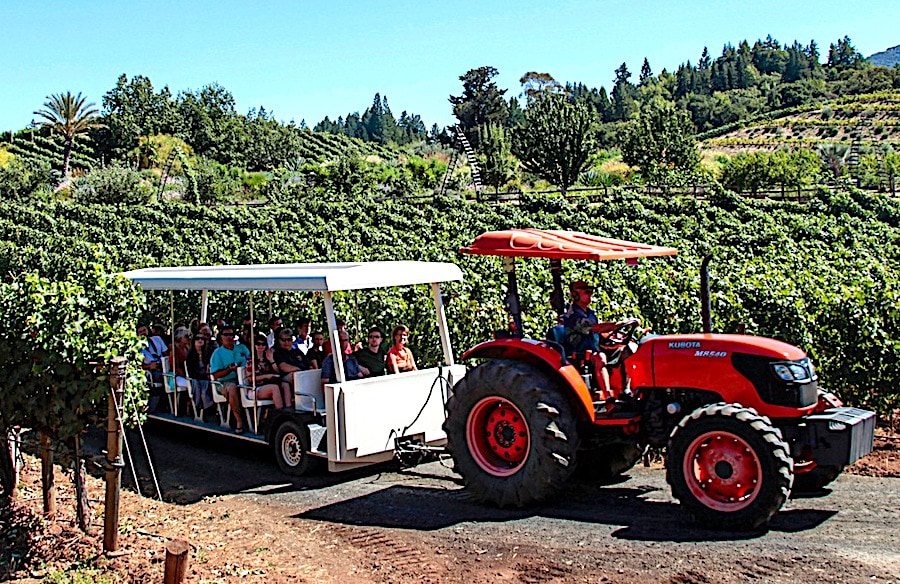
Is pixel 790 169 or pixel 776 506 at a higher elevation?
pixel 790 169

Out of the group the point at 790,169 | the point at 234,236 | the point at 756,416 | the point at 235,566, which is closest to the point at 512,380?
the point at 756,416

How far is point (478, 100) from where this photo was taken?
113 metres

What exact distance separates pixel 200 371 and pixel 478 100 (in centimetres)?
10524

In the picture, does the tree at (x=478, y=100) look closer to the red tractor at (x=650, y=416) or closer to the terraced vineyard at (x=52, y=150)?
the terraced vineyard at (x=52, y=150)

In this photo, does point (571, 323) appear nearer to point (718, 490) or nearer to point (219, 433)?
point (718, 490)

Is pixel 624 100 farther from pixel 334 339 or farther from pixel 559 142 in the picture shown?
pixel 334 339

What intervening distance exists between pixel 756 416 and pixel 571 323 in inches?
74.6

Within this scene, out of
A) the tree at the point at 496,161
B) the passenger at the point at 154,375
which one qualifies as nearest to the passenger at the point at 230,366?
the passenger at the point at 154,375

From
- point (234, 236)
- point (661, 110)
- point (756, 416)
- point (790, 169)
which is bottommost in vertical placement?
point (756, 416)

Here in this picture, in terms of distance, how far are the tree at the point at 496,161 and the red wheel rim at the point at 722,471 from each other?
53.1 m

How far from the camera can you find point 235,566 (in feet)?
21.1

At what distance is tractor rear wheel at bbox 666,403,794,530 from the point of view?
629 cm

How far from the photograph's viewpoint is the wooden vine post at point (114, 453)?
21.4ft

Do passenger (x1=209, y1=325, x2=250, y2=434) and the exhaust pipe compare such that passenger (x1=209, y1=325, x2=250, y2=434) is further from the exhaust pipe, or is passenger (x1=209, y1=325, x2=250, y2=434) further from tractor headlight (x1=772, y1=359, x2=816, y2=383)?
tractor headlight (x1=772, y1=359, x2=816, y2=383)
